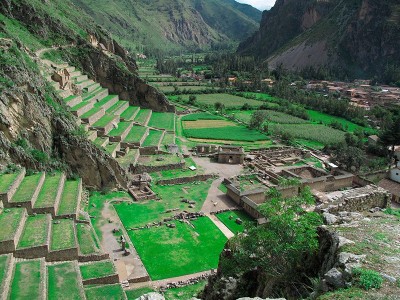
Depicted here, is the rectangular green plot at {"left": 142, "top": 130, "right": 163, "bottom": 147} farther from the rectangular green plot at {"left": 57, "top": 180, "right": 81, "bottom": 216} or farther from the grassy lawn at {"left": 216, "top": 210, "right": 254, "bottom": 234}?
the grassy lawn at {"left": 216, "top": 210, "right": 254, "bottom": 234}

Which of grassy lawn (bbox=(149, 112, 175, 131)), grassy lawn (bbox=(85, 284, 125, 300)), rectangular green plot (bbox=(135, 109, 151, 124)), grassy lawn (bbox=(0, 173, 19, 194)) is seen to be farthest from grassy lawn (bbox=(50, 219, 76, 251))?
grassy lawn (bbox=(149, 112, 175, 131))

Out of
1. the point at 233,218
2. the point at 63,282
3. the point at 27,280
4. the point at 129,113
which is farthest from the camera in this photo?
the point at 129,113

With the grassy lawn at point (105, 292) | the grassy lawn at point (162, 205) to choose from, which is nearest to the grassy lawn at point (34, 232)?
the grassy lawn at point (105, 292)

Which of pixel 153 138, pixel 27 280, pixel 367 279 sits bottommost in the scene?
pixel 153 138

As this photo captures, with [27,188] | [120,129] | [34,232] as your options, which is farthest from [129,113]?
[34,232]

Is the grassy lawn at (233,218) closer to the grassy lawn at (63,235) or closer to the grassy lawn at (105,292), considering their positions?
the grassy lawn at (105,292)

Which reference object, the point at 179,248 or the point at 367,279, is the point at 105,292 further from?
the point at 367,279

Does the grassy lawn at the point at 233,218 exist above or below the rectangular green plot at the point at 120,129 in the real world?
below
